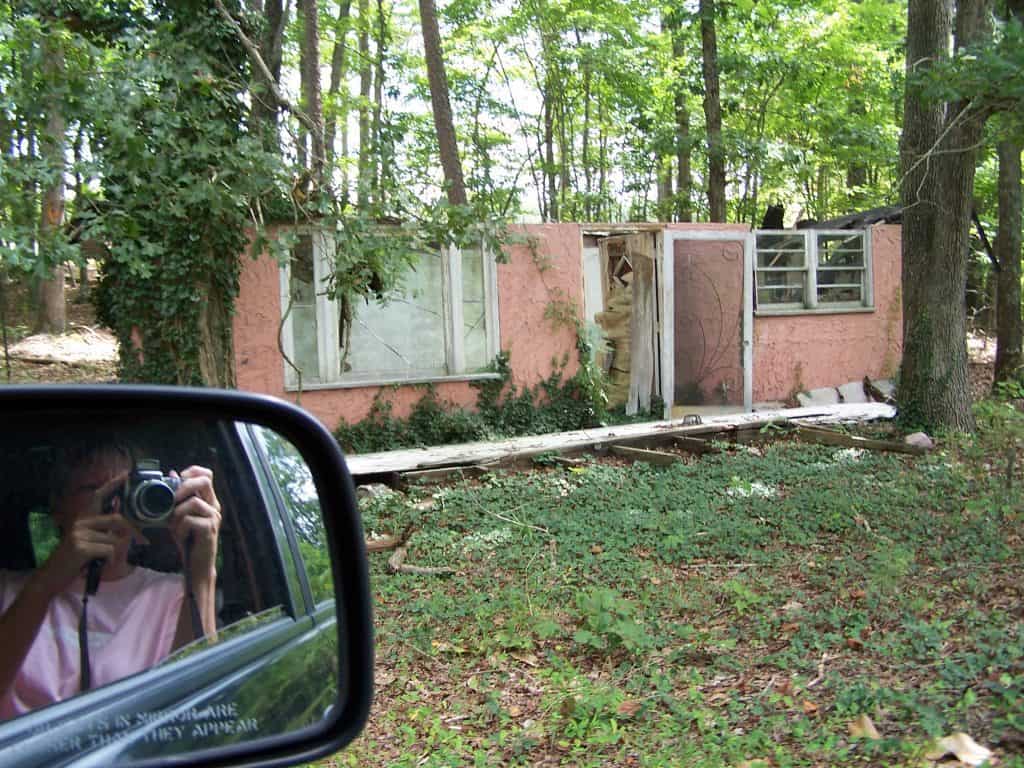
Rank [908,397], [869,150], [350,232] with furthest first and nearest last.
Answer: [869,150]
[908,397]
[350,232]

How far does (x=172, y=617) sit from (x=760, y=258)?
40.1 feet

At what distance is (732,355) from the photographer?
12.3m

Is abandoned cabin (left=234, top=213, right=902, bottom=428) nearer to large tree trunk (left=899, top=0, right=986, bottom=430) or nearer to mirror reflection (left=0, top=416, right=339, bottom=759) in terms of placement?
large tree trunk (left=899, top=0, right=986, bottom=430)

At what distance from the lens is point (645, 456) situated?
9508 millimetres

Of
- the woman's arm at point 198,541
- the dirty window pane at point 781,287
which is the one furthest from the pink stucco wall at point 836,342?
the woman's arm at point 198,541

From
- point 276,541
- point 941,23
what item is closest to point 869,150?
point 941,23

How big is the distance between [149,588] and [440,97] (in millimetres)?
12704

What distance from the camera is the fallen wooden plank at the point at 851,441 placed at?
29.4 feet

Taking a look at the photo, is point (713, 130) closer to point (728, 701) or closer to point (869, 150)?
point (869, 150)

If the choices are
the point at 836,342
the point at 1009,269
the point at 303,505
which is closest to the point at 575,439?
the point at 836,342

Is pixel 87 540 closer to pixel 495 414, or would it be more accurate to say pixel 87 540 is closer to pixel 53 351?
pixel 495 414

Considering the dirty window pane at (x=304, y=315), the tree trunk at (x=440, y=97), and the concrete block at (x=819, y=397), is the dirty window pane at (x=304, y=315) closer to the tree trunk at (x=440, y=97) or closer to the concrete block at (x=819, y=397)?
the tree trunk at (x=440, y=97)

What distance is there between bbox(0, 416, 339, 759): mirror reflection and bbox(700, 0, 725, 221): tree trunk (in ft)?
45.7

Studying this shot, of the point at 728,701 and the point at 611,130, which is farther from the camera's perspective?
the point at 611,130
